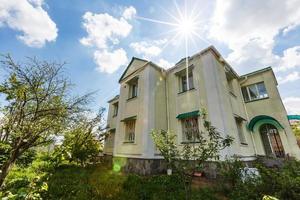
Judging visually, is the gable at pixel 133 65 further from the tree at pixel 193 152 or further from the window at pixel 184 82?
the tree at pixel 193 152

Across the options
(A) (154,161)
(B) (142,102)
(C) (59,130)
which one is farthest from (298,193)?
(B) (142,102)

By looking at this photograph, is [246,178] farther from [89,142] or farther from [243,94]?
[89,142]

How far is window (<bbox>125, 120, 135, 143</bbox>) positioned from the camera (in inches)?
422

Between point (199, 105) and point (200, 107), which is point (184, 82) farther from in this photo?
point (200, 107)

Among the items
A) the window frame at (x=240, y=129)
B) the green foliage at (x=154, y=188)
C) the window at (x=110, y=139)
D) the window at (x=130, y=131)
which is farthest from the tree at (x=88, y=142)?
the window frame at (x=240, y=129)

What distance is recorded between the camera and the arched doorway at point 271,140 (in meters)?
10.4

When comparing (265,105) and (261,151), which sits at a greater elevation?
(265,105)

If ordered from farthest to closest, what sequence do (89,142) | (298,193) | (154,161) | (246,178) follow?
(89,142) → (154,161) → (246,178) → (298,193)

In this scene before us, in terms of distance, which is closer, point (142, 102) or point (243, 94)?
point (142, 102)

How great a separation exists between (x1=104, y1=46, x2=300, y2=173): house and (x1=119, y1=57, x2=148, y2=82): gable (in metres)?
0.11

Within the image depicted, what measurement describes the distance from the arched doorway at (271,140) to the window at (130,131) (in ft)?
32.7

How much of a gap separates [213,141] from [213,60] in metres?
7.14

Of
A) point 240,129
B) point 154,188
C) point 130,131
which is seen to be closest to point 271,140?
point 240,129

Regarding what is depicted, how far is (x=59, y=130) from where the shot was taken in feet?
17.2
